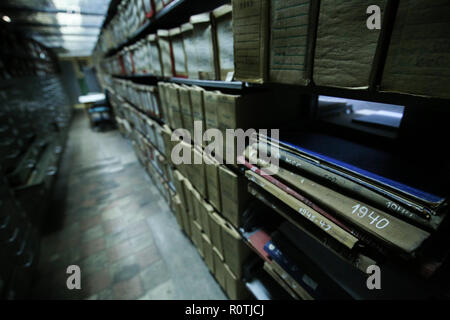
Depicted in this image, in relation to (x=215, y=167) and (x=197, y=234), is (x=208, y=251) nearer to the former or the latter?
(x=197, y=234)

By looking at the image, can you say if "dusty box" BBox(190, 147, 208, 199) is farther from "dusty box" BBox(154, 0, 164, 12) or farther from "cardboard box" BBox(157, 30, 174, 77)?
"dusty box" BBox(154, 0, 164, 12)

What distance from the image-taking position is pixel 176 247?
1.81m

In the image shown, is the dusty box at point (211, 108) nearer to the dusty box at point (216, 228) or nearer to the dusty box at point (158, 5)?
the dusty box at point (216, 228)

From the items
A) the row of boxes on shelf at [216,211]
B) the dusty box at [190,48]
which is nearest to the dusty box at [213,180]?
the row of boxes on shelf at [216,211]

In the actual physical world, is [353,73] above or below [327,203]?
above

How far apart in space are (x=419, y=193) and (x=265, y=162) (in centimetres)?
42

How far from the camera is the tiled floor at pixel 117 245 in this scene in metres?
1.47

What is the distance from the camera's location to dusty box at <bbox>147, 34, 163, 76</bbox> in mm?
1431

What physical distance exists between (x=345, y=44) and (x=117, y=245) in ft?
7.31

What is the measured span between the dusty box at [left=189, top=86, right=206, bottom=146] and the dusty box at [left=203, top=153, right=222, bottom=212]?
139mm

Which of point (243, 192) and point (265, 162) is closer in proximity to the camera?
point (265, 162)

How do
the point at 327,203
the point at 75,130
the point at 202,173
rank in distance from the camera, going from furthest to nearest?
the point at 75,130 < the point at 202,173 < the point at 327,203

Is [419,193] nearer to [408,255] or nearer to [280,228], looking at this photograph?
[408,255]
